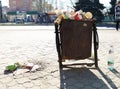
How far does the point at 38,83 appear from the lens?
14.9 feet

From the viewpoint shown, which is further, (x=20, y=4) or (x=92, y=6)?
(x=20, y=4)

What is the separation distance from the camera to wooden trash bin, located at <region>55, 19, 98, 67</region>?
5.01m

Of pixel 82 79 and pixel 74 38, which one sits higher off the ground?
pixel 74 38

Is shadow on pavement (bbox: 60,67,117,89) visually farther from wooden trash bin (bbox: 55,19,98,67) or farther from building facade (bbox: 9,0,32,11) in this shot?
building facade (bbox: 9,0,32,11)

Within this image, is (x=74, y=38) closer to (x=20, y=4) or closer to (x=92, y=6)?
(x=92, y=6)

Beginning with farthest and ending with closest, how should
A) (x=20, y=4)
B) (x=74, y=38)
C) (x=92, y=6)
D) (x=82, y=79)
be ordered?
(x=20, y=4) → (x=92, y=6) → (x=74, y=38) → (x=82, y=79)

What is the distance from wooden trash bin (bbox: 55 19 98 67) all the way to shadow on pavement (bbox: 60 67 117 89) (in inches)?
13.8

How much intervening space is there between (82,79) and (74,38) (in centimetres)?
89

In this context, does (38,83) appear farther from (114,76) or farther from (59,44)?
(114,76)

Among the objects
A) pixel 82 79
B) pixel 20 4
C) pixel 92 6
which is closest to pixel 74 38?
pixel 82 79

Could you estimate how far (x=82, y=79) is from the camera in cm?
484

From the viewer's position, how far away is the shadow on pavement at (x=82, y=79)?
→ 445 centimetres

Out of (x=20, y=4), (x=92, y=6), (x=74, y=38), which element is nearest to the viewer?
(x=74, y=38)

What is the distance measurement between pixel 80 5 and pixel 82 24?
3446 cm
